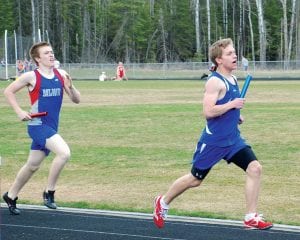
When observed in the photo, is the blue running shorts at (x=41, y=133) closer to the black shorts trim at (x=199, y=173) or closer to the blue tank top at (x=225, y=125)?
the black shorts trim at (x=199, y=173)

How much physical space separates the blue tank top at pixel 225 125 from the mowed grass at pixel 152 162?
1324mm

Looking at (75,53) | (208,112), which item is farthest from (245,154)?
(75,53)

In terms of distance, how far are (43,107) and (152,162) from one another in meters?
4.48

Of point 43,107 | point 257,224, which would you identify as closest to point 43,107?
point 43,107

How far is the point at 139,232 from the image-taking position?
24.8 feet

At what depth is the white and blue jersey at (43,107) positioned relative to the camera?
847 centimetres

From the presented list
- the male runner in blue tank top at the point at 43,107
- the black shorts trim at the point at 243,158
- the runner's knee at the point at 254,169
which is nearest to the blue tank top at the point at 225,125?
the black shorts trim at the point at 243,158

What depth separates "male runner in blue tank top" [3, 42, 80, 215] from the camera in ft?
27.8

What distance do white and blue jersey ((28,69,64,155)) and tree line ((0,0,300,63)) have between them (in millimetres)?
81550

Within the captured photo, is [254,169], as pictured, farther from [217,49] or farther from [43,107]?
[43,107]

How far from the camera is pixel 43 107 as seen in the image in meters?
8.48

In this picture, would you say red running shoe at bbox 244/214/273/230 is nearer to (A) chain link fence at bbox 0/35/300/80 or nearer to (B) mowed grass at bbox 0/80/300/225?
(B) mowed grass at bbox 0/80/300/225

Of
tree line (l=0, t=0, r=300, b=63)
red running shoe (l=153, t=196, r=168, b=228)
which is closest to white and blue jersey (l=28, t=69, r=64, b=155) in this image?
red running shoe (l=153, t=196, r=168, b=228)

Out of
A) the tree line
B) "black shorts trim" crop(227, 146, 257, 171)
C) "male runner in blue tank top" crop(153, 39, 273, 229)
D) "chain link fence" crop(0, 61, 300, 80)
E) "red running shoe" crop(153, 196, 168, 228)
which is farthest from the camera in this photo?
the tree line
